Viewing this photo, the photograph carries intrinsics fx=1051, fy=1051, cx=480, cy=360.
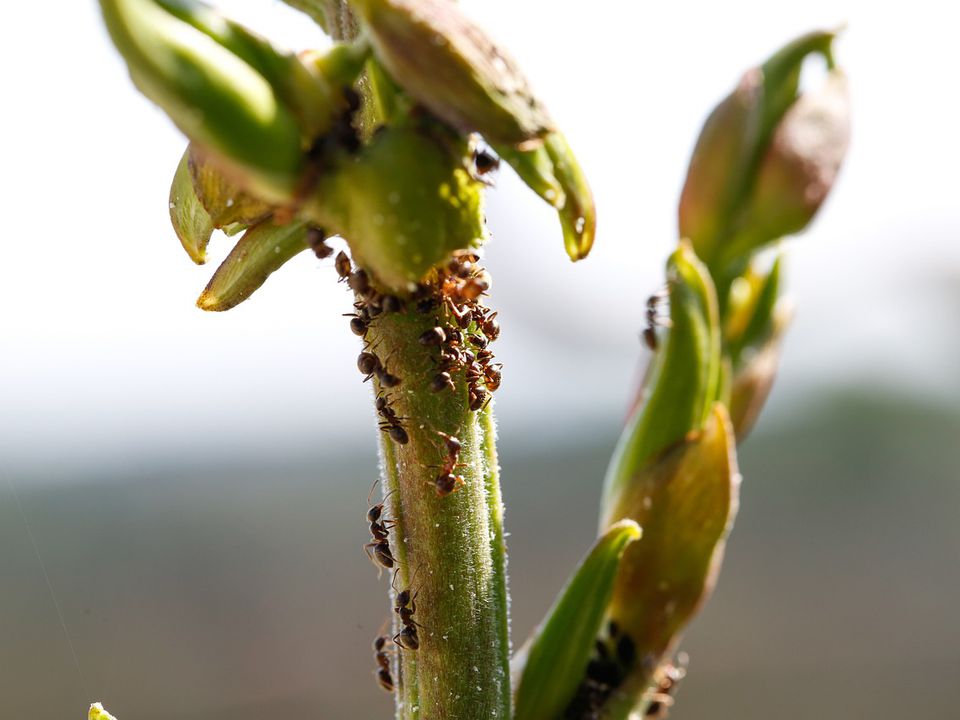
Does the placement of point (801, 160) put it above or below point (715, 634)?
above

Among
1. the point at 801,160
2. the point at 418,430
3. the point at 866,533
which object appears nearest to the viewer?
the point at 418,430

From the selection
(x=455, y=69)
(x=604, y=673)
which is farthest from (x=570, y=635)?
(x=455, y=69)

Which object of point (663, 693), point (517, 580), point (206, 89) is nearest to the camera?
point (206, 89)

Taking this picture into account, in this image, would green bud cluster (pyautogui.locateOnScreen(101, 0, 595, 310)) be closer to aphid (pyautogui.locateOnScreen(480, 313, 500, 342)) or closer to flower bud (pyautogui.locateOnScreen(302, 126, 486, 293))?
flower bud (pyautogui.locateOnScreen(302, 126, 486, 293))

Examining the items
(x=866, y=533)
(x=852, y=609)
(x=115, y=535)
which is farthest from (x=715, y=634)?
(x=115, y=535)

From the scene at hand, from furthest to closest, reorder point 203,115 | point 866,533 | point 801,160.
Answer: point 866,533, point 801,160, point 203,115

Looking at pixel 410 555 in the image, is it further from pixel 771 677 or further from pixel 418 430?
pixel 771 677

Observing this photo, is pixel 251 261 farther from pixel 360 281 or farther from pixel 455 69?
pixel 455 69
